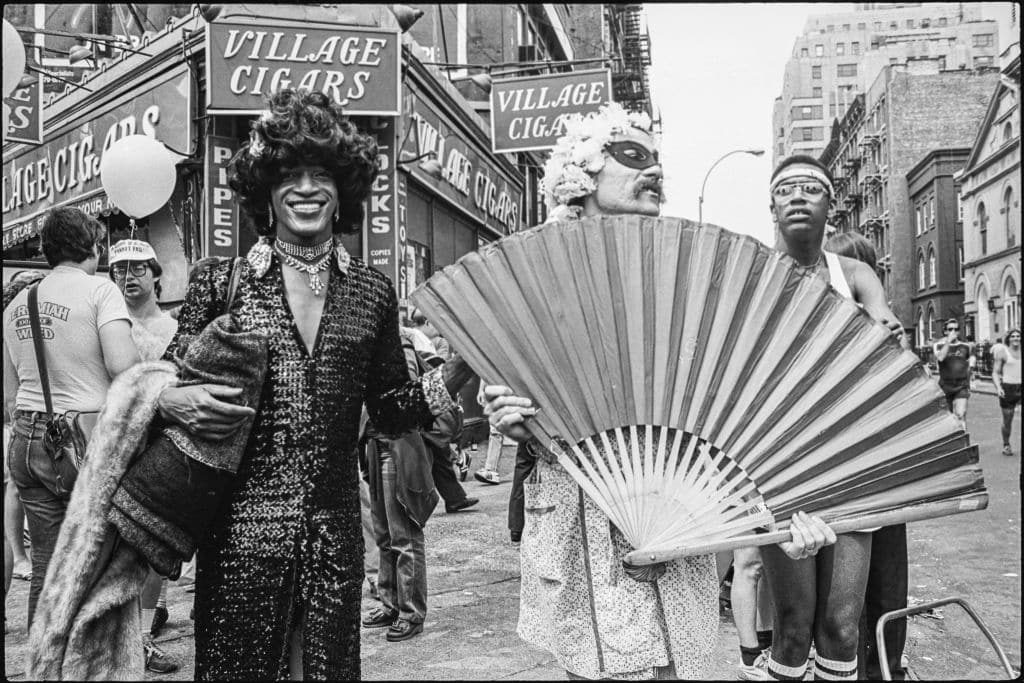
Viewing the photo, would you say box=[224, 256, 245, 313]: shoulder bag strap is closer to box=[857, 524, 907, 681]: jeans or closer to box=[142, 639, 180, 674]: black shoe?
box=[857, 524, 907, 681]: jeans

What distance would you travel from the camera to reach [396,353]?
229 centimetres

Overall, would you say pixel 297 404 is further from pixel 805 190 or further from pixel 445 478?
pixel 445 478

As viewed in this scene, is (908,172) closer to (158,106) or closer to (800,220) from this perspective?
(158,106)

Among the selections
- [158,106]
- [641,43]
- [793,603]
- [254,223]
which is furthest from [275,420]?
[641,43]

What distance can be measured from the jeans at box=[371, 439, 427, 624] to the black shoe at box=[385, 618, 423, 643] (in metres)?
0.02

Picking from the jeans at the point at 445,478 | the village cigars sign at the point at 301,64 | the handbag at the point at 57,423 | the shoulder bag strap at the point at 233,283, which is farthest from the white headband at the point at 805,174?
the village cigars sign at the point at 301,64

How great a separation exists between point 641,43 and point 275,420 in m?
34.9

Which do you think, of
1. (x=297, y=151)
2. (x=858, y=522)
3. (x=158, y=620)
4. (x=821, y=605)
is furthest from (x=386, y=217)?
(x=858, y=522)

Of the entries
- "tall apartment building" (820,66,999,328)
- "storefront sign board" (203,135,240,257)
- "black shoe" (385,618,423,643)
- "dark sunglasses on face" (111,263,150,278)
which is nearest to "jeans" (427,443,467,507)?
"black shoe" (385,618,423,643)

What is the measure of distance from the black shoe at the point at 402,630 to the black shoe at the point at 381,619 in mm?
171

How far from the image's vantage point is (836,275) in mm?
2873

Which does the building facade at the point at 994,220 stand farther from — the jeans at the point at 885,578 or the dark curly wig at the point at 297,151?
the dark curly wig at the point at 297,151

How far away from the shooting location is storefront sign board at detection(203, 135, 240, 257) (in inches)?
381

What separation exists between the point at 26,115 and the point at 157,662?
763 centimetres
